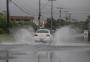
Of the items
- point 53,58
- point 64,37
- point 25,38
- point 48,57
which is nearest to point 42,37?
point 25,38

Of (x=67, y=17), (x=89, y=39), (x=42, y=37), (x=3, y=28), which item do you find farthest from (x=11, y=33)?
(x=67, y=17)

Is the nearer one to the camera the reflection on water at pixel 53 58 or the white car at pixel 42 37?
the reflection on water at pixel 53 58

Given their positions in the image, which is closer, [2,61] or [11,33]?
[2,61]

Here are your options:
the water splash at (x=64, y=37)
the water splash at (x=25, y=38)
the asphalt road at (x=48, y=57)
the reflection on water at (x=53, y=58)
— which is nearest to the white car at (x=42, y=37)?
the water splash at (x=25, y=38)

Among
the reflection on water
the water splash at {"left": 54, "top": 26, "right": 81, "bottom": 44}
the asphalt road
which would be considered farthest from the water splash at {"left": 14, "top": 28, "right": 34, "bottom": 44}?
the reflection on water

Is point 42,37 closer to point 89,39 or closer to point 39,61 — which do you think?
point 89,39

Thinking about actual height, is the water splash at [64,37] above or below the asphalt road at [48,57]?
below

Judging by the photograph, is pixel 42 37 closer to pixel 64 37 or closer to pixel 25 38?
pixel 25 38

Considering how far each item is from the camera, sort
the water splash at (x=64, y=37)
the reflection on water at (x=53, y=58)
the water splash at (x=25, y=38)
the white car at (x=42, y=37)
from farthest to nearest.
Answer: the water splash at (x=64, y=37)
the water splash at (x=25, y=38)
the white car at (x=42, y=37)
the reflection on water at (x=53, y=58)

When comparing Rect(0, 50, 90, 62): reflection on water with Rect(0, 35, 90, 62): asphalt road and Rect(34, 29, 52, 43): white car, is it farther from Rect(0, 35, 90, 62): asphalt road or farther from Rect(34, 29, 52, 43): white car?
Rect(34, 29, 52, 43): white car

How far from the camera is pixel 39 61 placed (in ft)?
46.6

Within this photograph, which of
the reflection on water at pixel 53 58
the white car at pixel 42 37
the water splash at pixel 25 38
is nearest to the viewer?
the reflection on water at pixel 53 58

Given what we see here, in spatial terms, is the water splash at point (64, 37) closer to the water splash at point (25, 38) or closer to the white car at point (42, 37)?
the white car at point (42, 37)

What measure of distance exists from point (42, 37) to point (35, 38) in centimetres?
80
